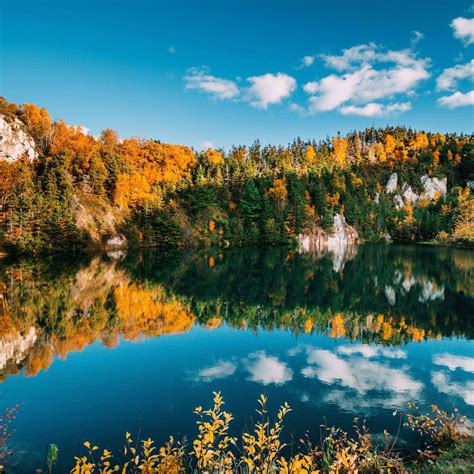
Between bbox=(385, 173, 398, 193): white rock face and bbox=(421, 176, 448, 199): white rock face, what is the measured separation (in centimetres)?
1071

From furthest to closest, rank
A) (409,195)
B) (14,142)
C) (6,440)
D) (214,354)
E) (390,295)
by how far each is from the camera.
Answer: (409,195) < (14,142) < (390,295) < (214,354) < (6,440)

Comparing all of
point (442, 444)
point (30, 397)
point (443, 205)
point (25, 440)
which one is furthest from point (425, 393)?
point (443, 205)

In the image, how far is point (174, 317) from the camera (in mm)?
24203

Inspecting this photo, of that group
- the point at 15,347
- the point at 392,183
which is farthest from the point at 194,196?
the point at 392,183

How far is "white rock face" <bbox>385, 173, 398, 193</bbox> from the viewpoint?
135000 mm

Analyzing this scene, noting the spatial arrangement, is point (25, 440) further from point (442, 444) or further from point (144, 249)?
point (144, 249)

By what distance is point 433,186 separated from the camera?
136125mm

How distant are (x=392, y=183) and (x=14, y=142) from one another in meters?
129

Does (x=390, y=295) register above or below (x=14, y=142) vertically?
below

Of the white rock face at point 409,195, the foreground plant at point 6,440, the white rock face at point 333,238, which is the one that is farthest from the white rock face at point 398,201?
the foreground plant at point 6,440

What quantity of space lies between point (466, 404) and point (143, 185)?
85.2 meters

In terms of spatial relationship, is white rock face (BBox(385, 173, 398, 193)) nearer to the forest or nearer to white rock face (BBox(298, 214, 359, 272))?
the forest

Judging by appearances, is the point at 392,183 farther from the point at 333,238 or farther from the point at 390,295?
the point at 390,295

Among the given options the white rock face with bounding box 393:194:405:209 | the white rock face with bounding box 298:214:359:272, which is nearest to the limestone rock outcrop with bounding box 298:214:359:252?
the white rock face with bounding box 298:214:359:272
